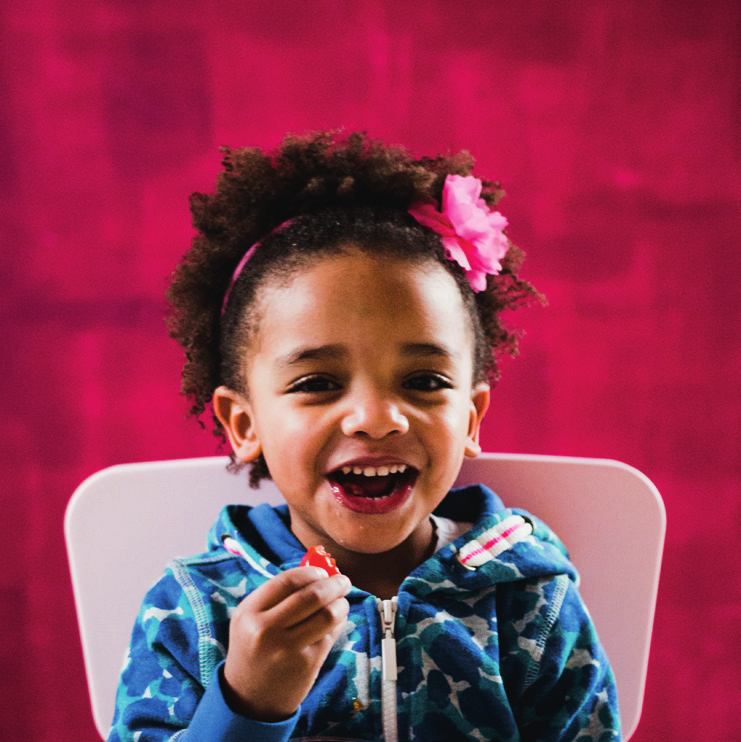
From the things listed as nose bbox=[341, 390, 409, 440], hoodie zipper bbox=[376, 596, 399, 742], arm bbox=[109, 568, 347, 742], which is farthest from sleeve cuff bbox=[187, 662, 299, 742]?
nose bbox=[341, 390, 409, 440]

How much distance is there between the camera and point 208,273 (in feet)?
2.93

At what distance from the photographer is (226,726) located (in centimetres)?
65

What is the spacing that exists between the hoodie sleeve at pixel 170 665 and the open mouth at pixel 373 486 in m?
0.18

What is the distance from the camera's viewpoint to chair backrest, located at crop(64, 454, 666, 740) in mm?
879

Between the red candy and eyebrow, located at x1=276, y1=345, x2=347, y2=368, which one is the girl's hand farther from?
eyebrow, located at x1=276, y1=345, x2=347, y2=368

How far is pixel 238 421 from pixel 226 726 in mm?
310

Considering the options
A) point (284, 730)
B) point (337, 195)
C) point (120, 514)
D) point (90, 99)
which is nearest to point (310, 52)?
point (90, 99)

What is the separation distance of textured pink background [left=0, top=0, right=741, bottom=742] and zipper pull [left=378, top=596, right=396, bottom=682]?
20.7 inches

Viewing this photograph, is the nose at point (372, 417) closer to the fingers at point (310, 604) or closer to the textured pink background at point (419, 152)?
the fingers at point (310, 604)

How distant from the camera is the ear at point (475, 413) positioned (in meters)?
0.87

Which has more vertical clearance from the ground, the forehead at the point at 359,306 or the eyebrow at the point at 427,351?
the forehead at the point at 359,306

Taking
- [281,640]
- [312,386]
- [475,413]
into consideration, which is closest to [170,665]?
[281,640]

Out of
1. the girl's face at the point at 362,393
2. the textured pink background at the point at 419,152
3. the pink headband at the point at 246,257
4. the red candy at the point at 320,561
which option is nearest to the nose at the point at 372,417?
the girl's face at the point at 362,393

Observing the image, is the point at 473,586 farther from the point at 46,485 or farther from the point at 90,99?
the point at 90,99
